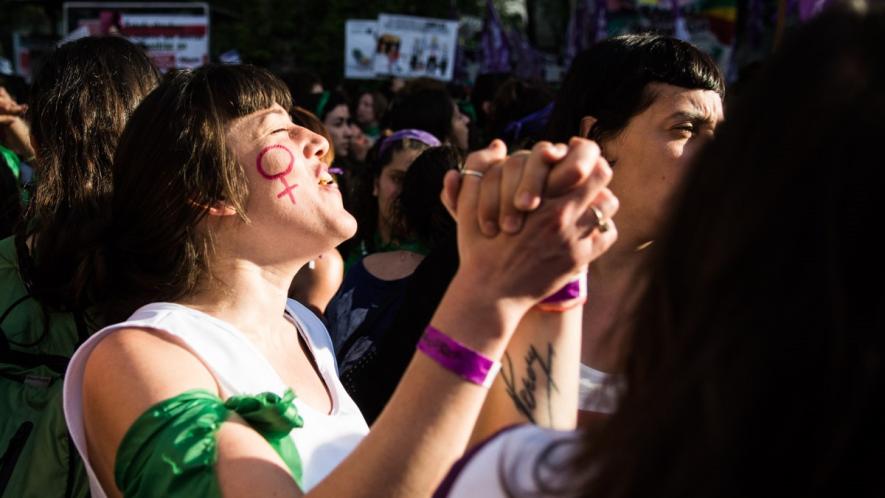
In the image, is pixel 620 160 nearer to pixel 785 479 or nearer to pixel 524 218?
pixel 524 218

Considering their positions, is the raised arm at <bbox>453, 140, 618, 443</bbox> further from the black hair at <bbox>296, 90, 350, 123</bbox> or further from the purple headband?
the black hair at <bbox>296, 90, 350, 123</bbox>

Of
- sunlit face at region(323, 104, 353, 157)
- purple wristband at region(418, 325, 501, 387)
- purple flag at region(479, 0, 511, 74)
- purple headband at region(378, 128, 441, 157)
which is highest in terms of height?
purple wristband at region(418, 325, 501, 387)

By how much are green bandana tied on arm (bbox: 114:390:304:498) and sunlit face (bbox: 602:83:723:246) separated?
1.15 metres

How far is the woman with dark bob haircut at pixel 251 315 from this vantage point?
1309 millimetres

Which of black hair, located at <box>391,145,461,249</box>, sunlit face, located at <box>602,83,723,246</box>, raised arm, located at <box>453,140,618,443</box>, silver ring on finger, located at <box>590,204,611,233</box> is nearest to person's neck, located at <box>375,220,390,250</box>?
black hair, located at <box>391,145,461,249</box>

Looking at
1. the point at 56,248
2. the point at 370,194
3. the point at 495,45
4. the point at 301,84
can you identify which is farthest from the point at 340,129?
the point at 495,45

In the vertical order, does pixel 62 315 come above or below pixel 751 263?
below

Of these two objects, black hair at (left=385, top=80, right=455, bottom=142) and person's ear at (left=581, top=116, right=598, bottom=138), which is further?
black hair at (left=385, top=80, right=455, bottom=142)

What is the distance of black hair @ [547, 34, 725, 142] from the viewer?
8.34 feet

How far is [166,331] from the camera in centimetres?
179

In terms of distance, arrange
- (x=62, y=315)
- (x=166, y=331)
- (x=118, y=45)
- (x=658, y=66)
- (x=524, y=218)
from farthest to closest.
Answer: (x=118, y=45), (x=658, y=66), (x=62, y=315), (x=166, y=331), (x=524, y=218)

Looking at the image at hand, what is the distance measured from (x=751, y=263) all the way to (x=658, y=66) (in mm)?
1774

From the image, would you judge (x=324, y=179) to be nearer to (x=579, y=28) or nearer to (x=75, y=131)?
(x=75, y=131)

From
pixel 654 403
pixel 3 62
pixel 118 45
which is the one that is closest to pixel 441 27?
pixel 3 62
